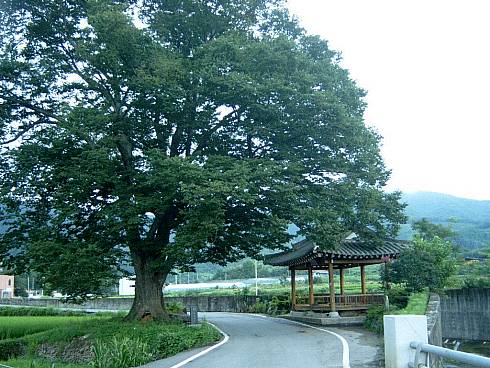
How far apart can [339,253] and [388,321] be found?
15.6 meters

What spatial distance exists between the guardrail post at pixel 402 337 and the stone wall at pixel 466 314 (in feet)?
71.3

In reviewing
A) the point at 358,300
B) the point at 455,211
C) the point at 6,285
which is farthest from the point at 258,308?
the point at 455,211

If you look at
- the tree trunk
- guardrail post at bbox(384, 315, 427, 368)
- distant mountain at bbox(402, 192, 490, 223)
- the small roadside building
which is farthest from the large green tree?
distant mountain at bbox(402, 192, 490, 223)

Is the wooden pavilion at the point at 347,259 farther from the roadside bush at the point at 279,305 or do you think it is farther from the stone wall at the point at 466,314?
the stone wall at the point at 466,314

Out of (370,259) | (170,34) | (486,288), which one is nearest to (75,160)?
(170,34)

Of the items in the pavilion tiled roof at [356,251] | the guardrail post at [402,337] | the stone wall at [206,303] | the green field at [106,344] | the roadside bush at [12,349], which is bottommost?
the stone wall at [206,303]

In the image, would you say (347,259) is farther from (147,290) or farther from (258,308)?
(258,308)

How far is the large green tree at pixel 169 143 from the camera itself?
1727cm

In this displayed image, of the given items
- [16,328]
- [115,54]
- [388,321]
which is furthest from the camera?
[16,328]

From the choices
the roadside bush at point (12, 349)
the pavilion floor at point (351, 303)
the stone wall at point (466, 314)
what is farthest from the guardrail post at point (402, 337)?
the stone wall at point (466, 314)

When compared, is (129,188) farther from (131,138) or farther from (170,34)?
(170,34)

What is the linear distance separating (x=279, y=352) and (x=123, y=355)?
402cm

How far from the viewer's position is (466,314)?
2888 centimetres

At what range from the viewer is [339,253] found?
22375mm
